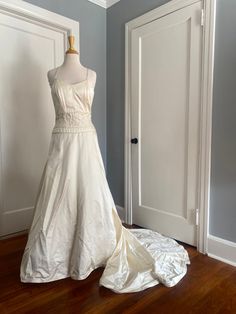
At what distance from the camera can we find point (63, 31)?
7.99 ft

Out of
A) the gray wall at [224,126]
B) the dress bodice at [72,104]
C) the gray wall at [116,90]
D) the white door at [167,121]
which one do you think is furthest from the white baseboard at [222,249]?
the dress bodice at [72,104]

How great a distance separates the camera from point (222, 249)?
6.19ft

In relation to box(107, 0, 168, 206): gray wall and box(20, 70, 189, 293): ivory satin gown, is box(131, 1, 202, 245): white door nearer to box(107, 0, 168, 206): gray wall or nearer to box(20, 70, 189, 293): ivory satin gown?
box(107, 0, 168, 206): gray wall

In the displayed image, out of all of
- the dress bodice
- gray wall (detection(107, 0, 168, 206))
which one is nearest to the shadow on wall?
gray wall (detection(107, 0, 168, 206))

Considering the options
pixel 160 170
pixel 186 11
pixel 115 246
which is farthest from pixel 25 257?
pixel 186 11

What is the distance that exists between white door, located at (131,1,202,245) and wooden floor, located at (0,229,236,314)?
0.51 metres

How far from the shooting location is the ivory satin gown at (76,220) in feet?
5.13

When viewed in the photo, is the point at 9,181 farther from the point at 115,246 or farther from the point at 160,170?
the point at 160,170

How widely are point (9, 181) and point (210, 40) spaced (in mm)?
2055

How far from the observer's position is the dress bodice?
5.26 ft

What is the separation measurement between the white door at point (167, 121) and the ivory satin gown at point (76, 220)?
632 millimetres

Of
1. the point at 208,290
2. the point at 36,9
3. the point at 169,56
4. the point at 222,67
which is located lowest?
the point at 208,290

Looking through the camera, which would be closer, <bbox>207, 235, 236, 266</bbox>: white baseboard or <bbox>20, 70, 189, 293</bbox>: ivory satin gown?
<bbox>20, 70, 189, 293</bbox>: ivory satin gown

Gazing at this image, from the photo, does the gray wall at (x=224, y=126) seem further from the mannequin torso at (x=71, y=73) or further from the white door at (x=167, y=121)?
the mannequin torso at (x=71, y=73)
